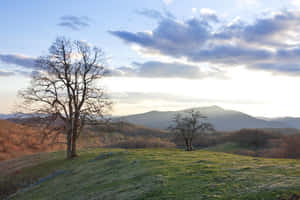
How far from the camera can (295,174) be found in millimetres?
12469

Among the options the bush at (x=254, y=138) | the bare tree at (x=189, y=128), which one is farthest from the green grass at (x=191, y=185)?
the bush at (x=254, y=138)

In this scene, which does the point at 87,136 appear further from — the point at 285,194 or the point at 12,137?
the point at 12,137

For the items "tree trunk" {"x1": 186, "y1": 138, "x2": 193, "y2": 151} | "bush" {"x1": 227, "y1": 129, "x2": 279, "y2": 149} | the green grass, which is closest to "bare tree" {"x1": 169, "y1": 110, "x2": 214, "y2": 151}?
"tree trunk" {"x1": 186, "y1": 138, "x2": 193, "y2": 151}

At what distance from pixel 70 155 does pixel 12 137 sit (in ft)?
158

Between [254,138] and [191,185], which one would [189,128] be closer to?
[254,138]

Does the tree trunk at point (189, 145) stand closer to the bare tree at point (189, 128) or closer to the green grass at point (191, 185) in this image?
the bare tree at point (189, 128)

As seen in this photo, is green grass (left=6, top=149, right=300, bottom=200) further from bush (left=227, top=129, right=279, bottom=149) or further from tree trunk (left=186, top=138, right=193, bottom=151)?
bush (left=227, top=129, right=279, bottom=149)

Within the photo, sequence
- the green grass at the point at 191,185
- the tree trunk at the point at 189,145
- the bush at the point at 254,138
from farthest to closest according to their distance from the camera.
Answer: the bush at the point at 254,138 → the tree trunk at the point at 189,145 → the green grass at the point at 191,185

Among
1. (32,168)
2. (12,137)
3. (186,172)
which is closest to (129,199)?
(186,172)

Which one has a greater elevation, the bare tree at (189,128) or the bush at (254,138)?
the bare tree at (189,128)

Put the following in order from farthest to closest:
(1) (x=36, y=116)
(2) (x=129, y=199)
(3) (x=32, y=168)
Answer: (3) (x=32, y=168) → (1) (x=36, y=116) → (2) (x=129, y=199)

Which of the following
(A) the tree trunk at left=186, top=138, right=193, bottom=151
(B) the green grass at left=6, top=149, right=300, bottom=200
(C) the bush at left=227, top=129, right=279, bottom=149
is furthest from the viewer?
(C) the bush at left=227, top=129, right=279, bottom=149

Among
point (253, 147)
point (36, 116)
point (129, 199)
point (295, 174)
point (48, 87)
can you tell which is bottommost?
point (253, 147)

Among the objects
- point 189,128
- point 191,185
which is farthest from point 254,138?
point 191,185
